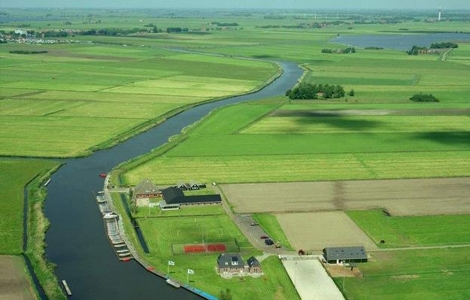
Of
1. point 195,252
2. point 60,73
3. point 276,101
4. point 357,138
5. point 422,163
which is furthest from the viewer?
point 60,73

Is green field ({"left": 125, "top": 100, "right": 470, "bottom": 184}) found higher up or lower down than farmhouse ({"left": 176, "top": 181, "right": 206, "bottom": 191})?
lower down

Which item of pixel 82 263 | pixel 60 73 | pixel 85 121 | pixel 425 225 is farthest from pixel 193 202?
pixel 60 73

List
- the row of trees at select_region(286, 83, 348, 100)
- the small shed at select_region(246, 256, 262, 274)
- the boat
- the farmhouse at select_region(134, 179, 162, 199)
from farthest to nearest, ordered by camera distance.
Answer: the row of trees at select_region(286, 83, 348, 100) → the farmhouse at select_region(134, 179, 162, 199) → the small shed at select_region(246, 256, 262, 274) → the boat

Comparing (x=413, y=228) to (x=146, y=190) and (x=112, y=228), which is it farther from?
(x=112, y=228)

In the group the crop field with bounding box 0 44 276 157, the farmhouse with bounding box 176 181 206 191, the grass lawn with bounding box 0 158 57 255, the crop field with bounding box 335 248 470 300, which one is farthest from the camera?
the crop field with bounding box 0 44 276 157

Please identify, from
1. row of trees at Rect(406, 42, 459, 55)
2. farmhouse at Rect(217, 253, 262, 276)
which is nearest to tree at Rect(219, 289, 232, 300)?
farmhouse at Rect(217, 253, 262, 276)

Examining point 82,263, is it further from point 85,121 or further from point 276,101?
point 276,101

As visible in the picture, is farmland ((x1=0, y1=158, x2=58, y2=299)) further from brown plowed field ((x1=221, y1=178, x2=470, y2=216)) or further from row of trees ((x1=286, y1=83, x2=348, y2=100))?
row of trees ((x1=286, y1=83, x2=348, y2=100))
